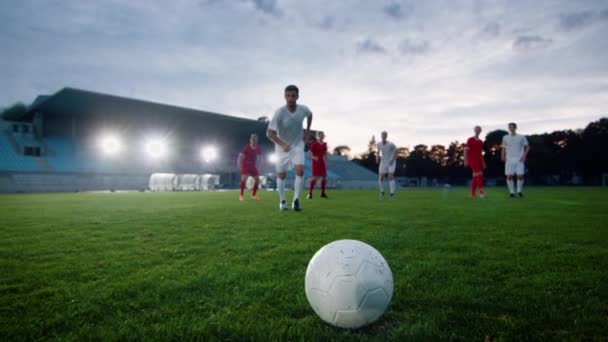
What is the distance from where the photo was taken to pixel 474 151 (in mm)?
11945

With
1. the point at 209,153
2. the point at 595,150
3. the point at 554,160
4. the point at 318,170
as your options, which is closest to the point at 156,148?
the point at 209,153

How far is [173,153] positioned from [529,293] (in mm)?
40237

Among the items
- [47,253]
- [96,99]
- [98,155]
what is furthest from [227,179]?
[47,253]

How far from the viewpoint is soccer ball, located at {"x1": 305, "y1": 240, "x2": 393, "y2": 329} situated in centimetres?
→ 161

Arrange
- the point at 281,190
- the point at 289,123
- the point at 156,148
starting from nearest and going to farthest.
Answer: the point at 289,123, the point at 281,190, the point at 156,148

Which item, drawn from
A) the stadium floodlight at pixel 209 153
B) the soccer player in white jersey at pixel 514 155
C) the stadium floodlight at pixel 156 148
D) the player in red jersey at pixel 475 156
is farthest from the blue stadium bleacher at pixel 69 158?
the soccer player in white jersey at pixel 514 155

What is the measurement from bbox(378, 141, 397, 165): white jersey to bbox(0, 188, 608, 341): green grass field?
29.1 ft

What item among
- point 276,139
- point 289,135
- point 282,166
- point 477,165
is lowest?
point 282,166

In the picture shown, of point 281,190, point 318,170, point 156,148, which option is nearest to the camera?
point 281,190

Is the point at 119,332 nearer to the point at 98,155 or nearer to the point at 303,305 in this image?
the point at 303,305

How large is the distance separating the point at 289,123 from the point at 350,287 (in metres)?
5.72

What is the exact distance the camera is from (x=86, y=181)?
96.9 feet

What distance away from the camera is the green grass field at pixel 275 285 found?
1.64m

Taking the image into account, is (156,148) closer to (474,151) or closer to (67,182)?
(67,182)
